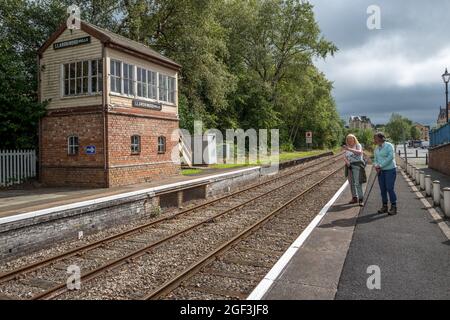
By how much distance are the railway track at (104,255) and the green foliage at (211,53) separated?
8818 mm

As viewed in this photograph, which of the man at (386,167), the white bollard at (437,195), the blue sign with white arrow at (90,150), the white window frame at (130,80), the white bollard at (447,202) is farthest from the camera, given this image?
the white window frame at (130,80)

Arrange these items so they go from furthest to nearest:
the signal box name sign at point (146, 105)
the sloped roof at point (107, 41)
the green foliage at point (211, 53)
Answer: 1. the green foliage at point (211, 53)
2. the signal box name sign at point (146, 105)
3. the sloped roof at point (107, 41)

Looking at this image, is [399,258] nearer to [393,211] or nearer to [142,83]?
[393,211]

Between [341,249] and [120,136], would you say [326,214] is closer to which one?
[341,249]

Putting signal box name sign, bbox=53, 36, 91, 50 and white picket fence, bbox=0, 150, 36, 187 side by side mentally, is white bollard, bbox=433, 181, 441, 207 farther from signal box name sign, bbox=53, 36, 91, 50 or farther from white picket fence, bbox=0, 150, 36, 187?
white picket fence, bbox=0, 150, 36, 187

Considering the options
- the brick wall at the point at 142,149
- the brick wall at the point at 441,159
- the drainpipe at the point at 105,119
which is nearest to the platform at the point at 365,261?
the drainpipe at the point at 105,119

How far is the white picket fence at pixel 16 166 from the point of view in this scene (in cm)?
1445

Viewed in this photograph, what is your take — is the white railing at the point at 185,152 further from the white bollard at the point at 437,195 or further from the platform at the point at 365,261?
the white bollard at the point at 437,195

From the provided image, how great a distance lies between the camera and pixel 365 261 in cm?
561

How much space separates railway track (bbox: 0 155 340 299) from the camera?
18.1ft
